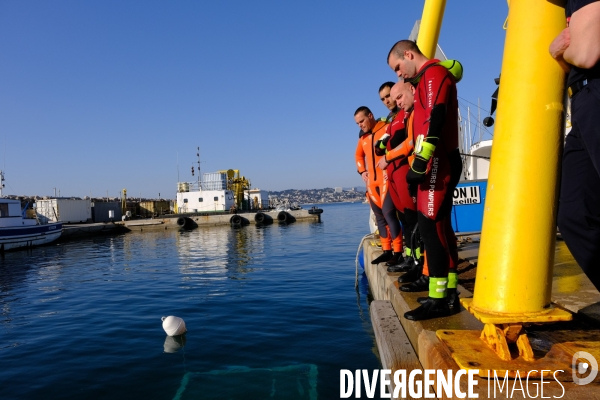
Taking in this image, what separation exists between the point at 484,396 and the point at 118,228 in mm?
39632

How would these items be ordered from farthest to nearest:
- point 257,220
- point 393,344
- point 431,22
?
point 257,220 → point 431,22 → point 393,344

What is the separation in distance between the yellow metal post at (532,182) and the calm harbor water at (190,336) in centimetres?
252

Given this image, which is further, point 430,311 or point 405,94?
point 405,94

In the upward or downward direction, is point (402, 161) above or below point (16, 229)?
above

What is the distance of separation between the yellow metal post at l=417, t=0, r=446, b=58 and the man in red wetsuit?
2536mm

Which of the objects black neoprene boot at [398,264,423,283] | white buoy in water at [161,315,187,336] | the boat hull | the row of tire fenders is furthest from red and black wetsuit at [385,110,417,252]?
the row of tire fenders

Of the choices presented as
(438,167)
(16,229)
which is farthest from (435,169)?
(16,229)

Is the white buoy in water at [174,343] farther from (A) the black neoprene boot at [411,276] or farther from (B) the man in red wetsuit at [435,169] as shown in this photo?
(B) the man in red wetsuit at [435,169]

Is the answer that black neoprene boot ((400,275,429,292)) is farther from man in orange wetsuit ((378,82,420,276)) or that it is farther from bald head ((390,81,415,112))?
bald head ((390,81,415,112))

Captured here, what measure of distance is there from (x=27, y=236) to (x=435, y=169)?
28289 millimetres

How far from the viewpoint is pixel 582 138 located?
1637mm

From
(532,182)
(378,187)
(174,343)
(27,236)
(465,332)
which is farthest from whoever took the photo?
(27,236)

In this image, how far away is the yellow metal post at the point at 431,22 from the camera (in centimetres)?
520

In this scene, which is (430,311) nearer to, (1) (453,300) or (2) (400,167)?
(1) (453,300)
